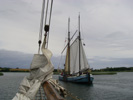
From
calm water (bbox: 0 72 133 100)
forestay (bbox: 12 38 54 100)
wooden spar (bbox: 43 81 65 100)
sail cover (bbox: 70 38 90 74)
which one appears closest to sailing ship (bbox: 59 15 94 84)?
sail cover (bbox: 70 38 90 74)

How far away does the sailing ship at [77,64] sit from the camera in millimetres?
34600

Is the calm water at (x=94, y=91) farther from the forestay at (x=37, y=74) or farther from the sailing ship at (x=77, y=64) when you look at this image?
the forestay at (x=37, y=74)

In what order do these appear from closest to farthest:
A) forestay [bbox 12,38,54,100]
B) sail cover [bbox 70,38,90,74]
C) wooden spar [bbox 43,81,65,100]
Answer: wooden spar [bbox 43,81,65,100], forestay [bbox 12,38,54,100], sail cover [bbox 70,38,90,74]

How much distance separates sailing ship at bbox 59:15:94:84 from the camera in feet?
114

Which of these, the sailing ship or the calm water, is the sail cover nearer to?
the sailing ship

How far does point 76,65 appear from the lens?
37531 millimetres

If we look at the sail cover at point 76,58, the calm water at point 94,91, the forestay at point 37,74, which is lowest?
the calm water at point 94,91

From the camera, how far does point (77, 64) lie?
3738 cm

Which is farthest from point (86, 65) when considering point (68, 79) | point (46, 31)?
point (46, 31)

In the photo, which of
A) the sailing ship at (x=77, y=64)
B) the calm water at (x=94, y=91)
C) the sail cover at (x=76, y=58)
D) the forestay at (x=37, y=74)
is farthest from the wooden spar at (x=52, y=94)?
the sail cover at (x=76, y=58)

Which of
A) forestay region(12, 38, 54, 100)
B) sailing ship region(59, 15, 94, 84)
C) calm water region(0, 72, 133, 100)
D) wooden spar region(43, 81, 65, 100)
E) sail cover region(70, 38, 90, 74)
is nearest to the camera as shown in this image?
wooden spar region(43, 81, 65, 100)

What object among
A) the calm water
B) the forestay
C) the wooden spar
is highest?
the forestay

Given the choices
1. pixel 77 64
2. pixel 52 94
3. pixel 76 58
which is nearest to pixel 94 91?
pixel 77 64

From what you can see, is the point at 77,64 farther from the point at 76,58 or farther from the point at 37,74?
the point at 37,74
